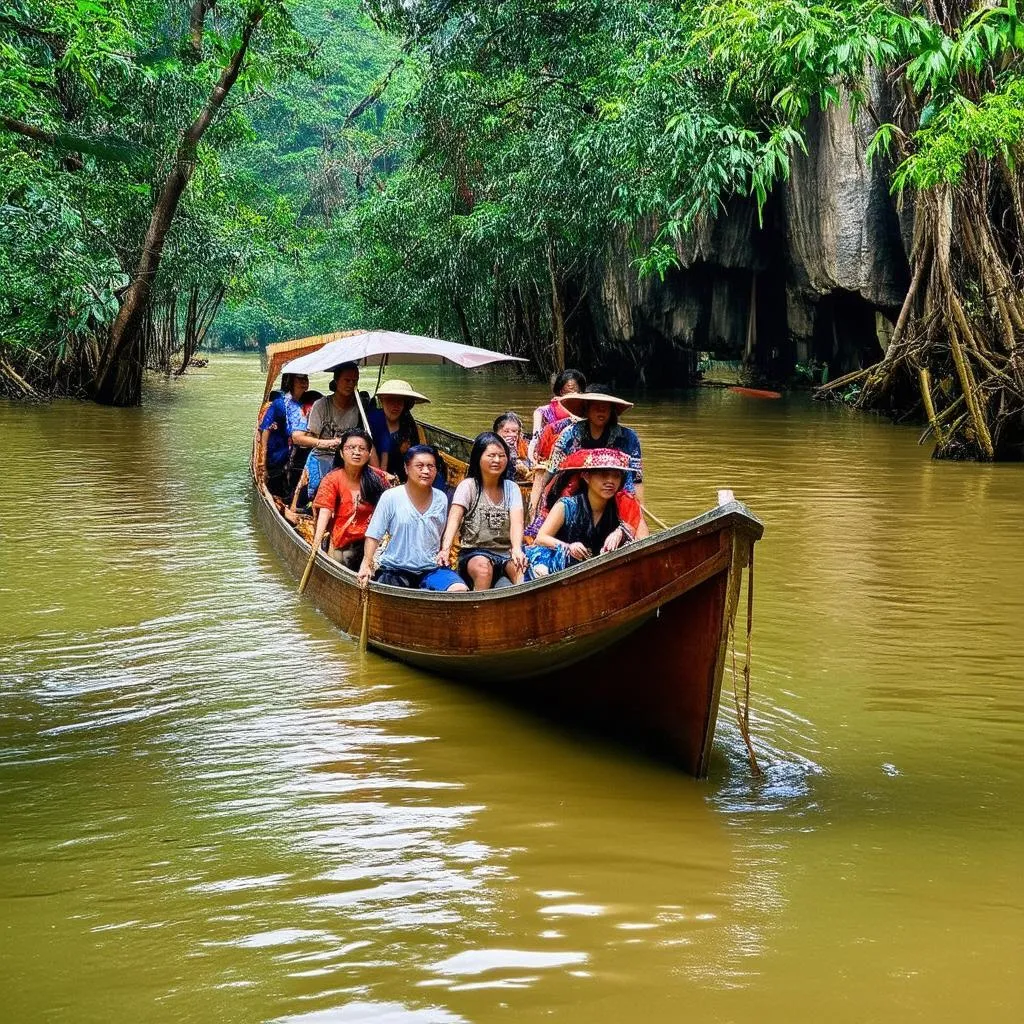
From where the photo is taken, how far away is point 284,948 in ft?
10.6

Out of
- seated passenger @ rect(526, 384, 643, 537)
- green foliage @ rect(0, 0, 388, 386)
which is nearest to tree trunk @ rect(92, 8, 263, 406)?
green foliage @ rect(0, 0, 388, 386)

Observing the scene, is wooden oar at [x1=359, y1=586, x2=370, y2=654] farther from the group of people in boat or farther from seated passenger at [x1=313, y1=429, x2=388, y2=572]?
seated passenger at [x1=313, y1=429, x2=388, y2=572]

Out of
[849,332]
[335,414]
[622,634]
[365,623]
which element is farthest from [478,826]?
[849,332]

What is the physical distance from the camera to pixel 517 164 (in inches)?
858

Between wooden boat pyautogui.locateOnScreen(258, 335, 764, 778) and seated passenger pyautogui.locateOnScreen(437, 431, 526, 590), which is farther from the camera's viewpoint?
seated passenger pyautogui.locateOnScreen(437, 431, 526, 590)

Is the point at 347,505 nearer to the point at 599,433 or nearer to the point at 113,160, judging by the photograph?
Result: the point at 599,433

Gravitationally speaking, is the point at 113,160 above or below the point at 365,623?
above

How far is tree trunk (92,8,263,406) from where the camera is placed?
1827 centimetres

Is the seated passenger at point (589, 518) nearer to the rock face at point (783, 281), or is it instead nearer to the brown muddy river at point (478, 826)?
the brown muddy river at point (478, 826)

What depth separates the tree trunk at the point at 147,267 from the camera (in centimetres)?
1827

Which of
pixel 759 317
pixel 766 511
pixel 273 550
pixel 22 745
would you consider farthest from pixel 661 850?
pixel 759 317

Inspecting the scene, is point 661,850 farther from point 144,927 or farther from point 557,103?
point 557,103

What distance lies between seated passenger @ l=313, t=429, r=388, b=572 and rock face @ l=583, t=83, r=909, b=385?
10.7 m

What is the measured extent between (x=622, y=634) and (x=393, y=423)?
413 cm
